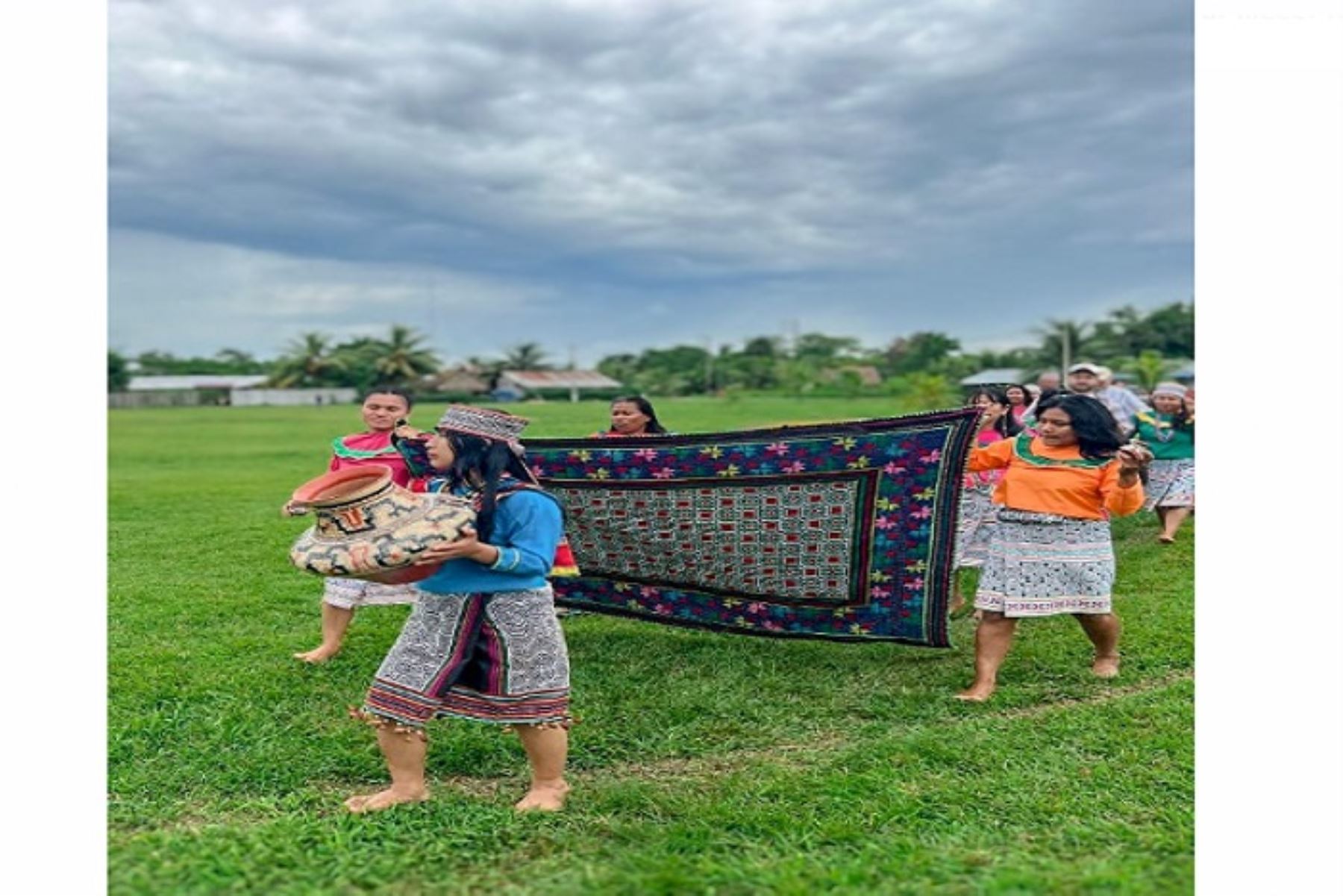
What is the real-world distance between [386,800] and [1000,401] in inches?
148

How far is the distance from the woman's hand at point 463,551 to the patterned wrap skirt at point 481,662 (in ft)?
0.65

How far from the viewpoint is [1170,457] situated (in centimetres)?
844

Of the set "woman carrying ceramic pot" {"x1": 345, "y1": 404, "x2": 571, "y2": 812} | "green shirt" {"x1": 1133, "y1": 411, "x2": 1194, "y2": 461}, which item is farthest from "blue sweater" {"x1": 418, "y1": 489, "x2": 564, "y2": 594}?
"green shirt" {"x1": 1133, "y1": 411, "x2": 1194, "y2": 461}

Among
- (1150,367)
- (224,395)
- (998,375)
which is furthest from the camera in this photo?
(224,395)

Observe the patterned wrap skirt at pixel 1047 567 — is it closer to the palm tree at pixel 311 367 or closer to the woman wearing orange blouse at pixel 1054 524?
the woman wearing orange blouse at pixel 1054 524

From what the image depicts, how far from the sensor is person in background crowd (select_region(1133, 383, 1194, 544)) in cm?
831

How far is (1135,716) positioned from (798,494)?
57.8 inches

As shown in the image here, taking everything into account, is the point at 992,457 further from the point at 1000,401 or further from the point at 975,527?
the point at 975,527

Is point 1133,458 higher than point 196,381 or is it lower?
lower

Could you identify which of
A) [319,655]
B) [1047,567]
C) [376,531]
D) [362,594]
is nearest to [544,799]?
[376,531]

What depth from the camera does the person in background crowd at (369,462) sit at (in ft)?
15.9

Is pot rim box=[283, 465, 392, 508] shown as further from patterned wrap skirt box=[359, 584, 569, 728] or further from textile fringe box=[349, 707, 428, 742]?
textile fringe box=[349, 707, 428, 742]

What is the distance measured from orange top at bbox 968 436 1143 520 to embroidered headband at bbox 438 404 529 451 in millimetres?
2007

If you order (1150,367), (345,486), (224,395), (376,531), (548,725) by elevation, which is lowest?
(548,725)
